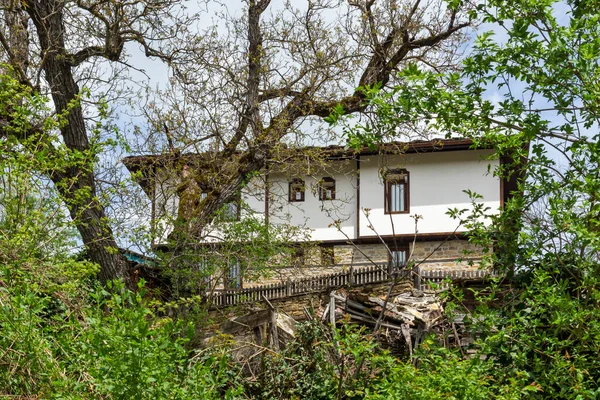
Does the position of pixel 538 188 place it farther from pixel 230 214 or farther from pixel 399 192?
pixel 399 192

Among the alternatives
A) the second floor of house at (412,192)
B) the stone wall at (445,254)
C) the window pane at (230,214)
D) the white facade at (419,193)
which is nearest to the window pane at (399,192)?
the second floor of house at (412,192)

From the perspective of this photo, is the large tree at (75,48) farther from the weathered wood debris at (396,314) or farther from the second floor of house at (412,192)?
the second floor of house at (412,192)

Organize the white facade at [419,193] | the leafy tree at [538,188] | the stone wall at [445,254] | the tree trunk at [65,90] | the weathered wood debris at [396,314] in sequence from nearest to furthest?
the leafy tree at [538,188] < the weathered wood debris at [396,314] < the tree trunk at [65,90] < the stone wall at [445,254] < the white facade at [419,193]

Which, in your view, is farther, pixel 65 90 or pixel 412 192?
pixel 412 192

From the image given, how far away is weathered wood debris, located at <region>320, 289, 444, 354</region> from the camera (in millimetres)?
9156

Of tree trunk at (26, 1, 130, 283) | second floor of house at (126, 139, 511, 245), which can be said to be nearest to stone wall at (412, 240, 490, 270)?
second floor of house at (126, 139, 511, 245)

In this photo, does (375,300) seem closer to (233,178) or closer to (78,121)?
(233,178)

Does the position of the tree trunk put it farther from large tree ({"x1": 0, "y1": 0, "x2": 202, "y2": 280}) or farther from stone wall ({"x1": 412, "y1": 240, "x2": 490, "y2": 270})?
stone wall ({"x1": 412, "y1": 240, "x2": 490, "y2": 270})

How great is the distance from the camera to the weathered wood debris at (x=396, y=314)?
916 cm

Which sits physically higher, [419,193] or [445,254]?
[419,193]

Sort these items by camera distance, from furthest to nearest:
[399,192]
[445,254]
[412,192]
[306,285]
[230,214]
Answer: [399,192], [412,192], [445,254], [306,285], [230,214]

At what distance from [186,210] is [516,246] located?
7401 millimetres

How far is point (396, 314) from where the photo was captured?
9.44 meters

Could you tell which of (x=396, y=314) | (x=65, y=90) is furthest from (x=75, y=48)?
(x=396, y=314)
